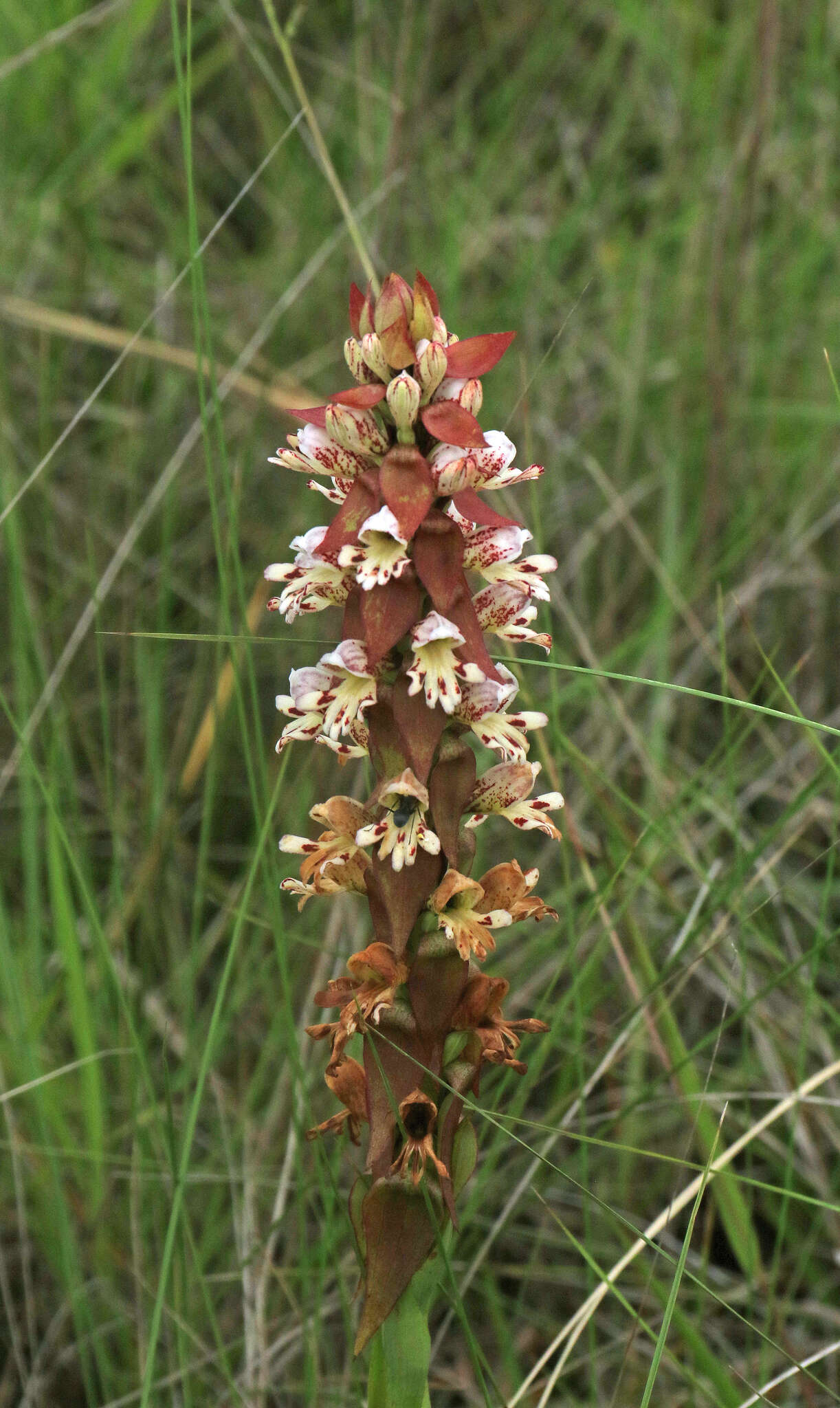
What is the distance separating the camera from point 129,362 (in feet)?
9.66

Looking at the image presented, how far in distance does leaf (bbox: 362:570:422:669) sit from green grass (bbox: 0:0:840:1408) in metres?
0.29

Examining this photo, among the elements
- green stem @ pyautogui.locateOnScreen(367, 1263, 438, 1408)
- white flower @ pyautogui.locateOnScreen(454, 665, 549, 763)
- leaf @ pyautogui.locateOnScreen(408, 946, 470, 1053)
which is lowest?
green stem @ pyautogui.locateOnScreen(367, 1263, 438, 1408)

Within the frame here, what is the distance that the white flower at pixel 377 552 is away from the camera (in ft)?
3.23

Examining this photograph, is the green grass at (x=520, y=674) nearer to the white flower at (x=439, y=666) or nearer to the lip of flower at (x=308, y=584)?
the lip of flower at (x=308, y=584)

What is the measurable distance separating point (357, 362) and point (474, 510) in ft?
0.53

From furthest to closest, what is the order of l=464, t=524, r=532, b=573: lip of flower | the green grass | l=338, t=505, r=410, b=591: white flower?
1. the green grass
2. l=464, t=524, r=532, b=573: lip of flower
3. l=338, t=505, r=410, b=591: white flower

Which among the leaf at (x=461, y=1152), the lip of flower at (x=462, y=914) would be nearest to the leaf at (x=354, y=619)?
the lip of flower at (x=462, y=914)

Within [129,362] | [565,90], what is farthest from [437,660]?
[565,90]

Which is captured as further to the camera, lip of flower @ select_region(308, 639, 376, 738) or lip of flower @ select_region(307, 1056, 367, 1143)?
lip of flower @ select_region(307, 1056, 367, 1143)

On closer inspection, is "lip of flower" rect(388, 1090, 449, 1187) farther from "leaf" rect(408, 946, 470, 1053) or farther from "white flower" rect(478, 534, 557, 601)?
"white flower" rect(478, 534, 557, 601)

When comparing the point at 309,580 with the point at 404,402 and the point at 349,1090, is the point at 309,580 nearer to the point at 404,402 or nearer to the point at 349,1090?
the point at 404,402

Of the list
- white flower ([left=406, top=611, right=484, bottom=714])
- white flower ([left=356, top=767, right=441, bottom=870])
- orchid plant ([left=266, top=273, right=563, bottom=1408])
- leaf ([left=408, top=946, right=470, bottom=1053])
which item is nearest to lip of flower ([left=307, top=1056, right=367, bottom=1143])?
orchid plant ([left=266, top=273, right=563, bottom=1408])

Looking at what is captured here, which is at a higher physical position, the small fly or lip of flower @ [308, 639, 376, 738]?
lip of flower @ [308, 639, 376, 738]

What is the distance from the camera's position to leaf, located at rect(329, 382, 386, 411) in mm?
1024
